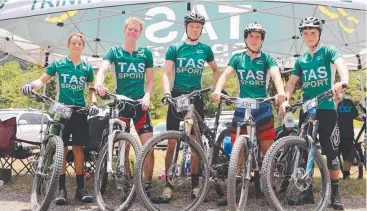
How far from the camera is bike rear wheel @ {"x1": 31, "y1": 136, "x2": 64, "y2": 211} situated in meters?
3.99

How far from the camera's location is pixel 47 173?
4371 mm

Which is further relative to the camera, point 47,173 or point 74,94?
point 74,94

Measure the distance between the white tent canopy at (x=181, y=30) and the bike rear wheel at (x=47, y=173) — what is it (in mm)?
2862

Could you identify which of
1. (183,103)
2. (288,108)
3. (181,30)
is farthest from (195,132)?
(181,30)

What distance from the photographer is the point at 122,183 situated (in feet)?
13.7

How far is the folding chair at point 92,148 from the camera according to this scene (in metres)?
5.99

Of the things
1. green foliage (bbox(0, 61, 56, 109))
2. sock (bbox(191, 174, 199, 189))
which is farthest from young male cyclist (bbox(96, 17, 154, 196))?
green foliage (bbox(0, 61, 56, 109))

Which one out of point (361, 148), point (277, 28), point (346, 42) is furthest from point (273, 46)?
point (361, 148)

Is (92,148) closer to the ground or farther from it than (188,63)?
closer to the ground

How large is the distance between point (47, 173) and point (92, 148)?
188cm

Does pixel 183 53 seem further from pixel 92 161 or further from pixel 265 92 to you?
pixel 92 161

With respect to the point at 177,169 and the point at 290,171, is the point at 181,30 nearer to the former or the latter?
the point at 177,169

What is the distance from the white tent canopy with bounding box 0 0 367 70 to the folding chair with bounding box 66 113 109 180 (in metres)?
1.64

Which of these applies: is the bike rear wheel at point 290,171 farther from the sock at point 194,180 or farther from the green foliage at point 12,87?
the green foliage at point 12,87
